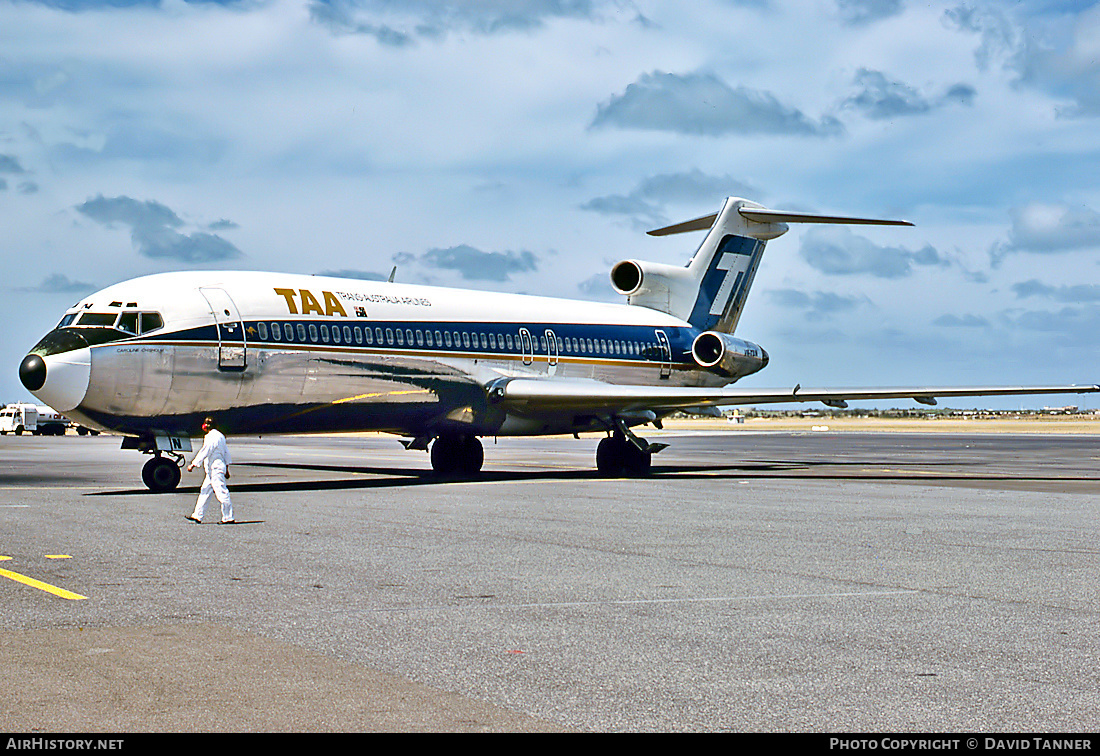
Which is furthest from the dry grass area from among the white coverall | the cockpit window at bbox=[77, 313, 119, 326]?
the white coverall

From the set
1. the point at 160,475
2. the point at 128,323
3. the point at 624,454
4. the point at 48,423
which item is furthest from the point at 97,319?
the point at 48,423

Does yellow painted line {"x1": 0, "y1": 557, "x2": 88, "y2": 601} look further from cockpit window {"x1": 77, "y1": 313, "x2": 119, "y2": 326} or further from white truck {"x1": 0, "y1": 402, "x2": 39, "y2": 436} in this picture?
white truck {"x1": 0, "y1": 402, "x2": 39, "y2": 436}

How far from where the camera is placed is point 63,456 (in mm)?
40375

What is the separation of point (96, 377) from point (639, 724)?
56.3ft

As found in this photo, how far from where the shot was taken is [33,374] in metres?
20.4

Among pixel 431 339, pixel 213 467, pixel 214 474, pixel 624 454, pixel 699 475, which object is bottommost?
pixel 214 474

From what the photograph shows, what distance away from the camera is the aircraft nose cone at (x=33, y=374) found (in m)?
20.3

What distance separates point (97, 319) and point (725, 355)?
1737cm

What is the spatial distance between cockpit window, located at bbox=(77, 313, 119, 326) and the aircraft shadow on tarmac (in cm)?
313

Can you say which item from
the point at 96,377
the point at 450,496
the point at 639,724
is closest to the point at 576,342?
the point at 450,496

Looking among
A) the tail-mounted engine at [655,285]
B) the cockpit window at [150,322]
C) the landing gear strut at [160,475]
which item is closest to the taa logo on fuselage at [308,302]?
the cockpit window at [150,322]

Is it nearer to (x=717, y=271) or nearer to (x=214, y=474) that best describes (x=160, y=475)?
(x=214, y=474)
